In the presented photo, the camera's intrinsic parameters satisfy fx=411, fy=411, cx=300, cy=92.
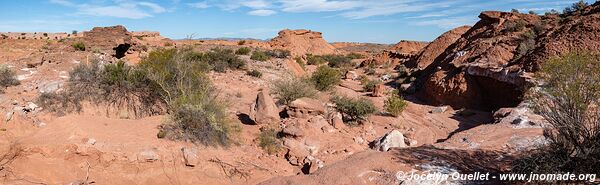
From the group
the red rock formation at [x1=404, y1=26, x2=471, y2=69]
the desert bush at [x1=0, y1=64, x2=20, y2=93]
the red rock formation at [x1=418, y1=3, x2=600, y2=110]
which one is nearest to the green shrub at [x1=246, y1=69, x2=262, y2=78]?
the red rock formation at [x1=418, y1=3, x2=600, y2=110]

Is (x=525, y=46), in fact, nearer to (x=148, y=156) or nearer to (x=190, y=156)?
(x=190, y=156)

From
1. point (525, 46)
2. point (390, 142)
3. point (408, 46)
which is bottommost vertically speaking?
point (390, 142)

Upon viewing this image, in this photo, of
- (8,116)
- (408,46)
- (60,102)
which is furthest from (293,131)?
(408,46)

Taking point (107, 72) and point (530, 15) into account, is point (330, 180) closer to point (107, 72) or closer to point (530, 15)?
point (107, 72)

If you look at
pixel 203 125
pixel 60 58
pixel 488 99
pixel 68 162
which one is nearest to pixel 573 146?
pixel 203 125

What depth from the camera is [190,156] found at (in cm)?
757

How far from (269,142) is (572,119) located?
18.3 ft

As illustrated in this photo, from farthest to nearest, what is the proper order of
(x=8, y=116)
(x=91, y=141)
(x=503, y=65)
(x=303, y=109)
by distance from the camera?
1. (x=503, y=65)
2. (x=303, y=109)
3. (x=8, y=116)
4. (x=91, y=141)

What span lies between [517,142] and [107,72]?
31.8ft

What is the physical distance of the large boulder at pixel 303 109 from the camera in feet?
35.1

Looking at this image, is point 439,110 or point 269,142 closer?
point 269,142

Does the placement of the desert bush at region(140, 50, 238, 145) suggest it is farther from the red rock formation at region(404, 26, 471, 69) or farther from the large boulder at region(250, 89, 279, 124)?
the red rock formation at region(404, 26, 471, 69)

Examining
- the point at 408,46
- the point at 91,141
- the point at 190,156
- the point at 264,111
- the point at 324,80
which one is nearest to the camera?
the point at 91,141

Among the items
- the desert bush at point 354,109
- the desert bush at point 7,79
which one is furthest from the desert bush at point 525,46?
the desert bush at point 7,79
